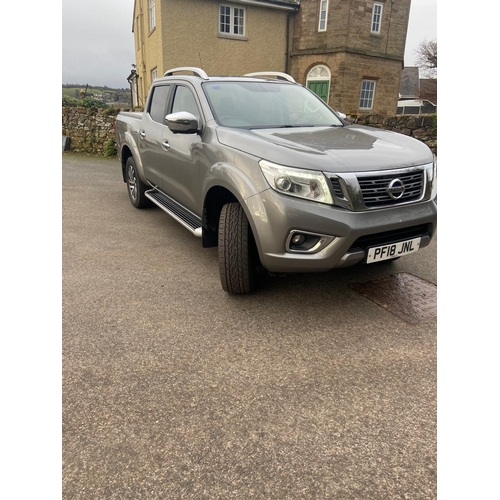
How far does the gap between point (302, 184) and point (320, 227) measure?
0.31m

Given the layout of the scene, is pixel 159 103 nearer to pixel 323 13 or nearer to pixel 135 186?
pixel 135 186

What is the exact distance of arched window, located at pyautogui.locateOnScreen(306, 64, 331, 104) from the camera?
17.7 metres

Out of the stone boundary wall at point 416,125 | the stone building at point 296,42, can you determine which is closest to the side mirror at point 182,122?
the stone boundary wall at point 416,125

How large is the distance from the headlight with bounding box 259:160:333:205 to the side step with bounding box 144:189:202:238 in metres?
1.18

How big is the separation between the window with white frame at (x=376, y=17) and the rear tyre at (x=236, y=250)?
1844cm

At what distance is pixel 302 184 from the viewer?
2561 millimetres

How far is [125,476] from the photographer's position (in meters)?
1.66

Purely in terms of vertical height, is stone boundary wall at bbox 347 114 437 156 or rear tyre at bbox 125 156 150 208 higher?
stone boundary wall at bbox 347 114 437 156

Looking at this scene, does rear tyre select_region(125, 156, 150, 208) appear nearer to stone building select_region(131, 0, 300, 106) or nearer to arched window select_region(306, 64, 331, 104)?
stone building select_region(131, 0, 300, 106)

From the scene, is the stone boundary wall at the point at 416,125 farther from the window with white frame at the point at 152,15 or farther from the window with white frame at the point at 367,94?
the window with white frame at the point at 152,15

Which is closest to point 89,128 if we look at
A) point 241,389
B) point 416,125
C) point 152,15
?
point 152,15

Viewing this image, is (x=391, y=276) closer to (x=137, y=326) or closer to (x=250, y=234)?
(x=250, y=234)

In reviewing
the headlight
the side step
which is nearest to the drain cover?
the headlight

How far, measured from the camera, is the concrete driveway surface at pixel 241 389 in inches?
65.4
